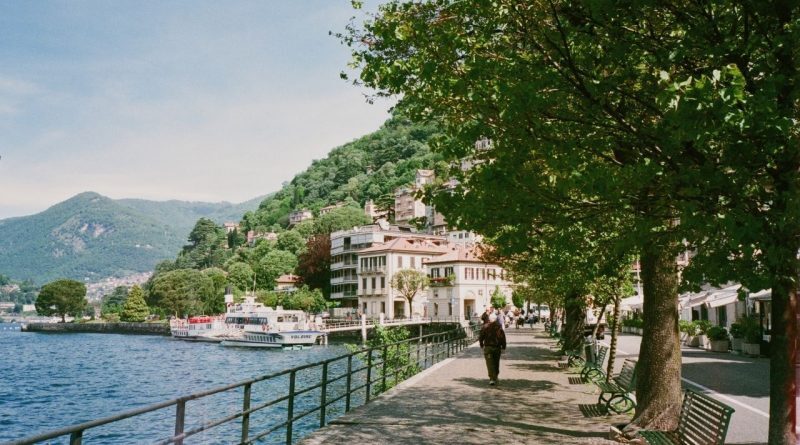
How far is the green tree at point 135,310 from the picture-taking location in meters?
140

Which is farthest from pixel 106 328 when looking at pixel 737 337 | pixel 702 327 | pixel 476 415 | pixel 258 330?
pixel 476 415

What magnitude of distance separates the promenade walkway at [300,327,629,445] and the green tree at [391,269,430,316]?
67061mm

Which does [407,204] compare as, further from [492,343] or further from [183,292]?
[492,343]

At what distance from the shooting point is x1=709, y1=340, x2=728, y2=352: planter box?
2907 centimetres

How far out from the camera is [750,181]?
6.28m

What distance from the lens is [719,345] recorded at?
29172mm

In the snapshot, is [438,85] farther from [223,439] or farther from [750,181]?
[223,439]

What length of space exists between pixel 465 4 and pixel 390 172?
600 ft

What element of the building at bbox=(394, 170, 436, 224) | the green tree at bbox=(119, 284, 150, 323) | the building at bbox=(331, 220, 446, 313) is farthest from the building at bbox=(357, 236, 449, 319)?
the green tree at bbox=(119, 284, 150, 323)

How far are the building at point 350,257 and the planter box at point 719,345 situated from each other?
72030 millimetres

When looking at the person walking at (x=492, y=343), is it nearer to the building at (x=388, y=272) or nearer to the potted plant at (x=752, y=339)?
the potted plant at (x=752, y=339)

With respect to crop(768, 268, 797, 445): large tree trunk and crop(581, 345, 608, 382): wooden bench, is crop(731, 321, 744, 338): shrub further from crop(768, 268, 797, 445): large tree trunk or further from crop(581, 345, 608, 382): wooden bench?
crop(768, 268, 797, 445): large tree trunk

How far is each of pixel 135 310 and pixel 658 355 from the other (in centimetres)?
14402

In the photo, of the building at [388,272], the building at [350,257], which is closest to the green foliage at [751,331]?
the building at [388,272]
